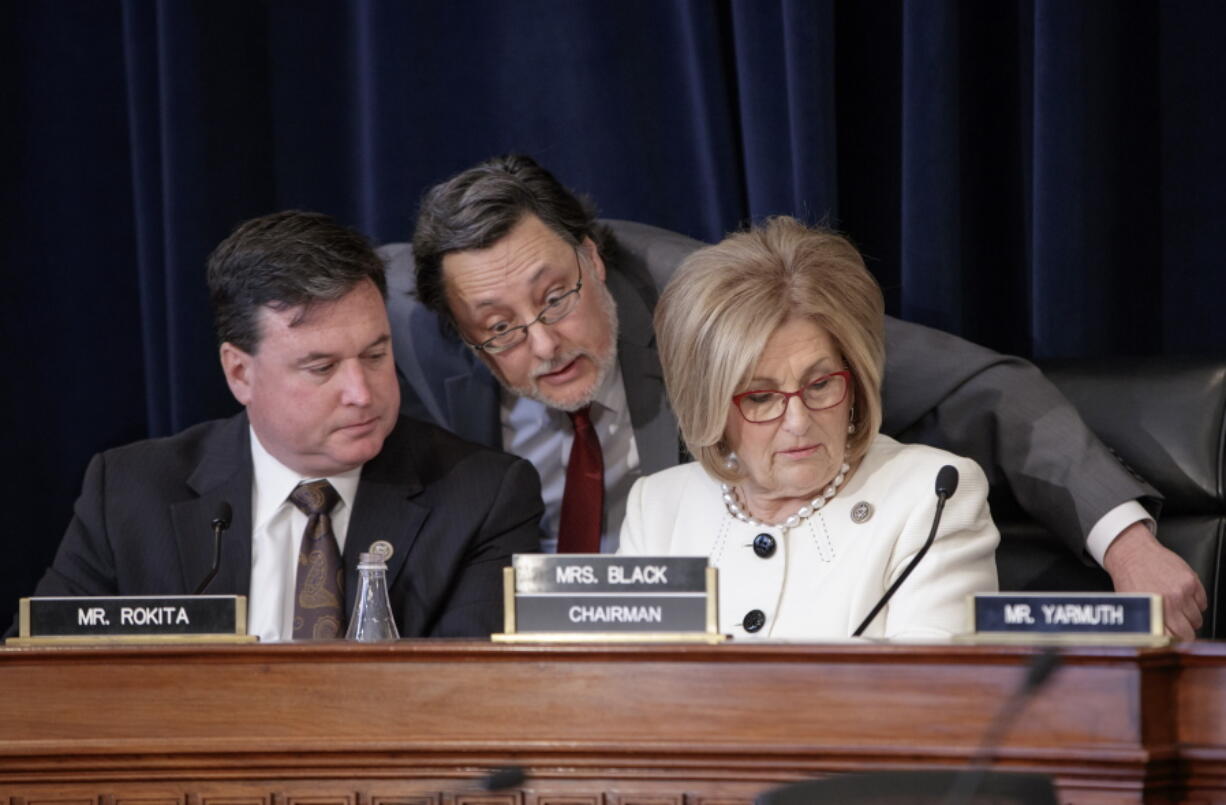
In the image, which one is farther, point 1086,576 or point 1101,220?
point 1101,220

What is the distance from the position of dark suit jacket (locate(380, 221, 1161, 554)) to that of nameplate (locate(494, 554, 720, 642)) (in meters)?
0.96

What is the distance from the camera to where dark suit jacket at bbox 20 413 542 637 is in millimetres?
2416

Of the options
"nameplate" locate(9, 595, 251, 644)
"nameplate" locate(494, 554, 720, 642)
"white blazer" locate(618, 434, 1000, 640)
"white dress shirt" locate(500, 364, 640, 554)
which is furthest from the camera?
"white dress shirt" locate(500, 364, 640, 554)

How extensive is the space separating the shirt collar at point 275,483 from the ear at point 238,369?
0.20 feet

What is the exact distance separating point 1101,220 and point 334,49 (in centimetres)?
163

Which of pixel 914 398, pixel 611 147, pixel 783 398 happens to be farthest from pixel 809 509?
pixel 611 147

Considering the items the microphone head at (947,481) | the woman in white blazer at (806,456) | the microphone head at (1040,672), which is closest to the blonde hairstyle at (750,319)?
the woman in white blazer at (806,456)

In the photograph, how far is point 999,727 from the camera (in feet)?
4.77

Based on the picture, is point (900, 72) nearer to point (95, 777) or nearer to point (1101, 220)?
point (1101, 220)

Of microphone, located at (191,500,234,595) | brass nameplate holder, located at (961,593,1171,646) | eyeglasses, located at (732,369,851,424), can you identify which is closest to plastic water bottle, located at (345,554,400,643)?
microphone, located at (191,500,234,595)

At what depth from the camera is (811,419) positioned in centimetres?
214

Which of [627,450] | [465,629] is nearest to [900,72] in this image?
[627,450]

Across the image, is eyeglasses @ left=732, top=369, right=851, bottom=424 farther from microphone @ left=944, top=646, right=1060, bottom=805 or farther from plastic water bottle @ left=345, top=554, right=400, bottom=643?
microphone @ left=944, top=646, right=1060, bottom=805

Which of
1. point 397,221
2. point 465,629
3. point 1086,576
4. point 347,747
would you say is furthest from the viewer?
point 397,221
